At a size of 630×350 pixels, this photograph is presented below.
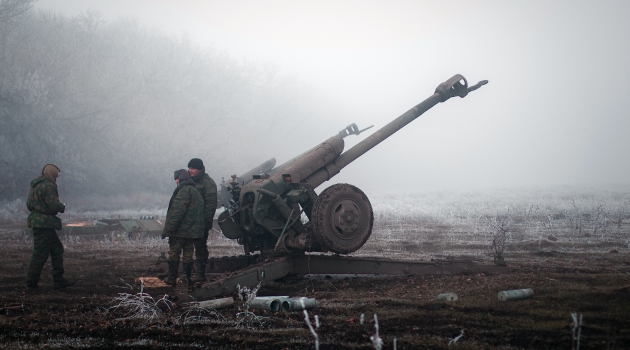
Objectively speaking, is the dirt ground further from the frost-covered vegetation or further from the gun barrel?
the frost-covered vegetation

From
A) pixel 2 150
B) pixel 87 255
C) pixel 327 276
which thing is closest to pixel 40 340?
pixel 327 276

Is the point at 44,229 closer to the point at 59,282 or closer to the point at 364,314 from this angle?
the point at 59,282

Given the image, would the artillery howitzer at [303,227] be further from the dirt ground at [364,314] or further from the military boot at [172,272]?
the military boot at [172,272]

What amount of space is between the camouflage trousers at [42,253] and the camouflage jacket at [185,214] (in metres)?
1.93

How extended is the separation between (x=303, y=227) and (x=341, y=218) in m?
0.68

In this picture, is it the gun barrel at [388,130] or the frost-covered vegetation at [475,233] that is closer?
the gun barrel at [388,130]

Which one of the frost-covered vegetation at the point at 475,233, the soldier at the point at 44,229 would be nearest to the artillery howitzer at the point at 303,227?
the soldier at the point at 44,229

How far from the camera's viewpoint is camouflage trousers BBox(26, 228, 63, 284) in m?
8.18

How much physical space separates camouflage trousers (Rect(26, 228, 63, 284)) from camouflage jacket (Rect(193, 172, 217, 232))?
95.9 inches

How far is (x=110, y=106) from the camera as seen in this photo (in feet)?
103

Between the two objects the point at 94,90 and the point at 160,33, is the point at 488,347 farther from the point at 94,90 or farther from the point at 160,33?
the point at 160,33

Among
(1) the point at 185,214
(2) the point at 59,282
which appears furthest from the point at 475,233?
(2) the point at 59,282

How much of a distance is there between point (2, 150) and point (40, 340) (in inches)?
955

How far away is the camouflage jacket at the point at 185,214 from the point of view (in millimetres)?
7926
